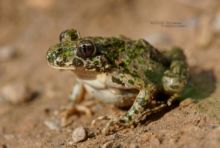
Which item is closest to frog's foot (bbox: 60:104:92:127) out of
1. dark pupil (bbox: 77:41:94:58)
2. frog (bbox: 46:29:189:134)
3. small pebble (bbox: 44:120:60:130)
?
small pebble (bbox: 44:120:60:130)

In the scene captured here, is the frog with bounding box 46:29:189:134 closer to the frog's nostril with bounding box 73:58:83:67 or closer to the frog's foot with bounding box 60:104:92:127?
the frog's nostril with bounding box 73:58:83:67

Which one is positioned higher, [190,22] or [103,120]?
[190,22]

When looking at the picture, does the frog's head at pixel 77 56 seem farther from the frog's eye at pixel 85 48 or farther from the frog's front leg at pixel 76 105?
the frog's front leg at pixel 76 105

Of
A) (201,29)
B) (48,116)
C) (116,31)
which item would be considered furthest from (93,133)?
(116,31)

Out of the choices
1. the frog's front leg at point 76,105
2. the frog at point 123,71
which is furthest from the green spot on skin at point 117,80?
the frog's front leg at point 76,105

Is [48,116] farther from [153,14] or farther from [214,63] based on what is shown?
[153,14]

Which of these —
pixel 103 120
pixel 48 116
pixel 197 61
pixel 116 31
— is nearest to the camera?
pixel 103 120

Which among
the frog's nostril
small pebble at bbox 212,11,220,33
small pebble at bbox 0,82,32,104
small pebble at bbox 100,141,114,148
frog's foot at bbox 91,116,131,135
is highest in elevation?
small pebble at bbox 212,11,220,33
